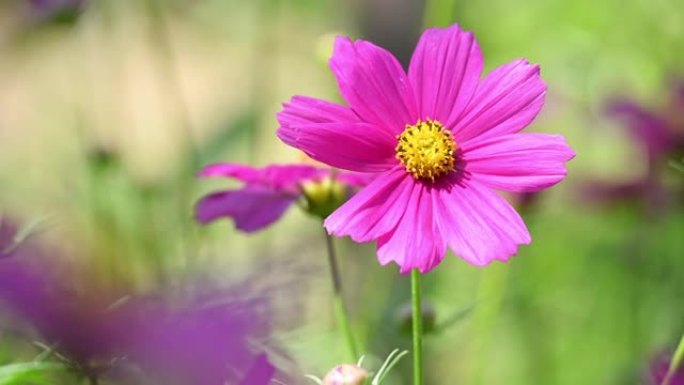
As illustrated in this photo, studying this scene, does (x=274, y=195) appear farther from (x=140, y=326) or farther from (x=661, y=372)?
(x=140, y=326)

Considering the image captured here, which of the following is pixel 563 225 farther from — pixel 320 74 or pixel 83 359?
pixel 83 359

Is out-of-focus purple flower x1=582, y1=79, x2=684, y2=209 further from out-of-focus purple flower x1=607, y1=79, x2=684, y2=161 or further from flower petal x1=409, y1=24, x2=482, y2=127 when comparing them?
flower petal x1=409, y1=24, x2=482, y2=127

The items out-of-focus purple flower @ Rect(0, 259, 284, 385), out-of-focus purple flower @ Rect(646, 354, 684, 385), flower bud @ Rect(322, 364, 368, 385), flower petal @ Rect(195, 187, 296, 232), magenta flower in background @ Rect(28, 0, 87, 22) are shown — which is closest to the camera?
out-of-focus purple flower @ Rect(0, 259, 284, 385)

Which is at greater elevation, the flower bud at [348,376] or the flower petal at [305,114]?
the flower petal at [305,114]

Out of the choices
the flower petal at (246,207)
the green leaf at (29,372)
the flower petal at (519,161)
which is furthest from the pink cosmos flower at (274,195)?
the green leaf at (29,372)

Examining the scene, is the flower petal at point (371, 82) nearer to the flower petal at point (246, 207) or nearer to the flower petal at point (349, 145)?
the flower petal at point (349, 145)

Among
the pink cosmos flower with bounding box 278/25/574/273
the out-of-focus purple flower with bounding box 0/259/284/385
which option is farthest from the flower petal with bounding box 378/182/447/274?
the out-of-focus purple flower with bounding box 0/259/284/385

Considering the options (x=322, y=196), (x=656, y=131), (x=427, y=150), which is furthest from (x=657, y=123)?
(x=427, y=150)
